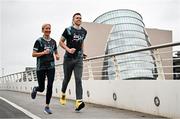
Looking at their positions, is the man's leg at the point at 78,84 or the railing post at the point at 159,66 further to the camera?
the man's leg at the point at 78,84

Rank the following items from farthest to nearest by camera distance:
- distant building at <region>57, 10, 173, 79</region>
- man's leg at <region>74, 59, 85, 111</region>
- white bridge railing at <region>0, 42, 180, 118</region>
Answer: distant building at <region>57, 10, 173, 79</region> < man's leg at <region>74, 59, 85, 111</region> < white bridge railing at <region>0, 42, 180, 118</region>

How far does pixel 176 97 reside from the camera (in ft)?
24.6

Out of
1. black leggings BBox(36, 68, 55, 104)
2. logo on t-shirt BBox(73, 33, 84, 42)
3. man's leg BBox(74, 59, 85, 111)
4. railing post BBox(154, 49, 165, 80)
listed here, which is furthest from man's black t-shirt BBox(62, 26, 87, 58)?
railing post BBox(154, 49, 165, 80)

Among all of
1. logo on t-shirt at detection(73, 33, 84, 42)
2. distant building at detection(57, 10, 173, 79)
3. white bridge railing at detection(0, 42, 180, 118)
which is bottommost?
white bridge railing at detection(0, 42, 180, 118)

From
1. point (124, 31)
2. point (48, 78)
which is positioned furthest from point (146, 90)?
point (124, 31)

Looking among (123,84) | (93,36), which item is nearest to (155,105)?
(123,84)

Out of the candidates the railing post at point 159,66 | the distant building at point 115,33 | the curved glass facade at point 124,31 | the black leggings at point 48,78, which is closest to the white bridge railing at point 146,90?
the railing post at point 159,66

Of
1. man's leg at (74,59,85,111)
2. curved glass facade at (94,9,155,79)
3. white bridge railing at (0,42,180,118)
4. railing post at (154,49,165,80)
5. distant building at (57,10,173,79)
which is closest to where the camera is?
white bridge railing at (0,42,180,118)

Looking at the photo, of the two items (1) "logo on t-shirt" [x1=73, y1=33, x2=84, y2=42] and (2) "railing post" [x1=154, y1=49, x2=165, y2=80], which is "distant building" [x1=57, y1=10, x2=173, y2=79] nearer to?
(1) "logo on t-shirt" [x1=73, y1=33, x2=84, y2=42]

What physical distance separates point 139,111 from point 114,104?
4.76 feet

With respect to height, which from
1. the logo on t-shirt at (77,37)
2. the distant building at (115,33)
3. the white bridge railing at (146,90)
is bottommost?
the white bridge railing at (146,90)

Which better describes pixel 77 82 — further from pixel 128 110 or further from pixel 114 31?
pixel 114 31

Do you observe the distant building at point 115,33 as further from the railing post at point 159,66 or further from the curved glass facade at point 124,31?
the railing post at point 159,66

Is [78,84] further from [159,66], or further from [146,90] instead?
[159,66]
